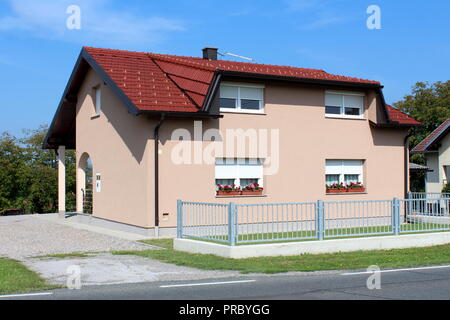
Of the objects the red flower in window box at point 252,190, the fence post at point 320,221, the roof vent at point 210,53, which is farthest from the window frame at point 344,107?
the fence post at point 320,221

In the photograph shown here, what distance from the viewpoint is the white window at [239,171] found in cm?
1797

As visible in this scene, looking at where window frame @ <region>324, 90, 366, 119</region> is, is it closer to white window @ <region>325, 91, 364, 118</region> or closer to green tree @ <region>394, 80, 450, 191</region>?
white window @ <region>325, 91, 364, 118</region>

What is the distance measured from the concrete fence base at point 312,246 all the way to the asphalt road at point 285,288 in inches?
87.9

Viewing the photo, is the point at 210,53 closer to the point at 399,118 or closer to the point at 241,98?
the point at 241,98

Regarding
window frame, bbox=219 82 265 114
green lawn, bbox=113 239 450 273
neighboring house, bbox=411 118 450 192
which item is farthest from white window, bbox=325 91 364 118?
neighboring house, bbox=411 118 450 192

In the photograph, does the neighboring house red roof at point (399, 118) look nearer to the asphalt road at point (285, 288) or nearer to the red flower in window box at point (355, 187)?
the red flower in window box at point (355, 187)

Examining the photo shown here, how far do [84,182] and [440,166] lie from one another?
721 inches

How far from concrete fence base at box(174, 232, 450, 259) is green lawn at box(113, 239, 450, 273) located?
24 cm

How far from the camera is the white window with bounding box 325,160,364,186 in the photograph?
2006 cm

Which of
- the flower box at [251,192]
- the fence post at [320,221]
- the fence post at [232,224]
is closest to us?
the fence post at [232,224]

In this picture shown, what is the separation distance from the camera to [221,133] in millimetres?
17812

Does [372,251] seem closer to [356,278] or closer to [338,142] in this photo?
[356,278]

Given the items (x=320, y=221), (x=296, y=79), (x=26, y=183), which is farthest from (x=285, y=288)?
(x=26, y=183)
